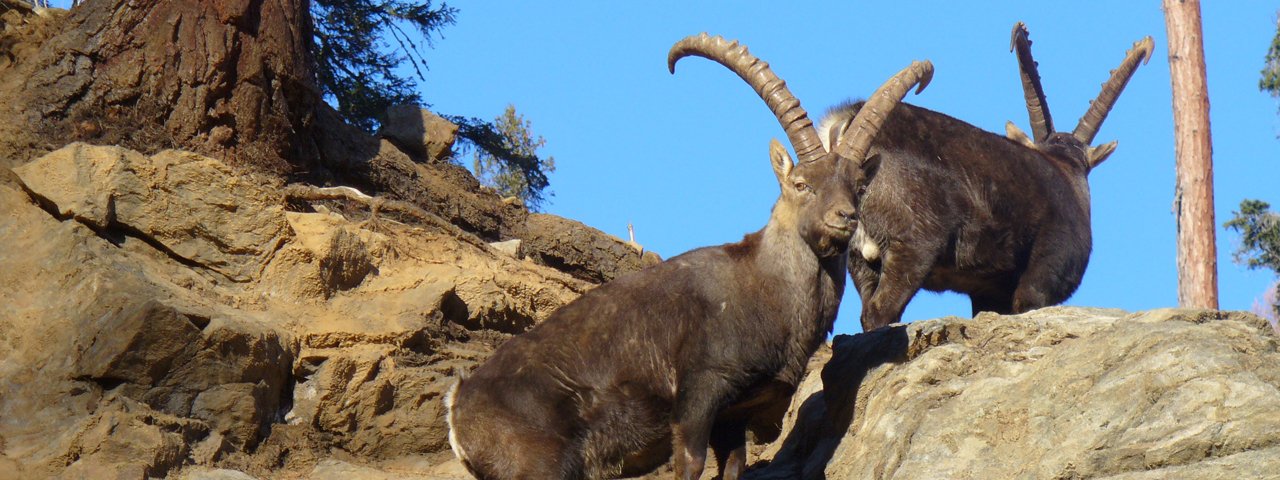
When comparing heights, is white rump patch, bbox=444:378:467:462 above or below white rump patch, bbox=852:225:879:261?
below

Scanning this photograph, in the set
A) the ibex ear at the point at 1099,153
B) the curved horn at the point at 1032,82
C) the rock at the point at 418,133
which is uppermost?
the curved horn at the point at 1032,82

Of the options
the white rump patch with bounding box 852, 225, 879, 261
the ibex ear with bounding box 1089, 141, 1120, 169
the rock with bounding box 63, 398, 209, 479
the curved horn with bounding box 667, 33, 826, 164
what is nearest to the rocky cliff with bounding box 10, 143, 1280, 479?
the rock with bounding box 63, 398, 209, 479

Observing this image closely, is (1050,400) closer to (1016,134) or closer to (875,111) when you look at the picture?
(875,111)

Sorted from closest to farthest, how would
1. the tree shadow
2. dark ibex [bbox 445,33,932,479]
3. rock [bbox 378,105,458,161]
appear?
dark ibex [bbox 445,33,932,479] < the tree shadow < rock [bbox 378,105,458,161]

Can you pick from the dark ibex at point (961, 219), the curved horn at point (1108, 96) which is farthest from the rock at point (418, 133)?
the curved horn at point (1108, 96)

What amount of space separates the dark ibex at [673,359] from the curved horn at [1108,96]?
16.4 feet

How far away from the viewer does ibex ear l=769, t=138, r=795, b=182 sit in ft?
29.8

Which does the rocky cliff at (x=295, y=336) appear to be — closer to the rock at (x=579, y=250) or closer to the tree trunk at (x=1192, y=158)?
the rock at (x=579, y=250)

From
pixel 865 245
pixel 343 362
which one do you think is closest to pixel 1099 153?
pixel 865 245

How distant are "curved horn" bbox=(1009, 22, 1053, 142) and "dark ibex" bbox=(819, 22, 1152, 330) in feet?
3.83

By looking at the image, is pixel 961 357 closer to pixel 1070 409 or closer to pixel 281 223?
pixel 1070 409

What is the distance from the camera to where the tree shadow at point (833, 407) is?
356 inches

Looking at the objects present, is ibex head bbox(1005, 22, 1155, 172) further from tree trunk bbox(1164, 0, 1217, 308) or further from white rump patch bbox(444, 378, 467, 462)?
white rump patch bbox(444, 378, 467, 462)

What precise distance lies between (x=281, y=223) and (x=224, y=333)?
1.41 metres
